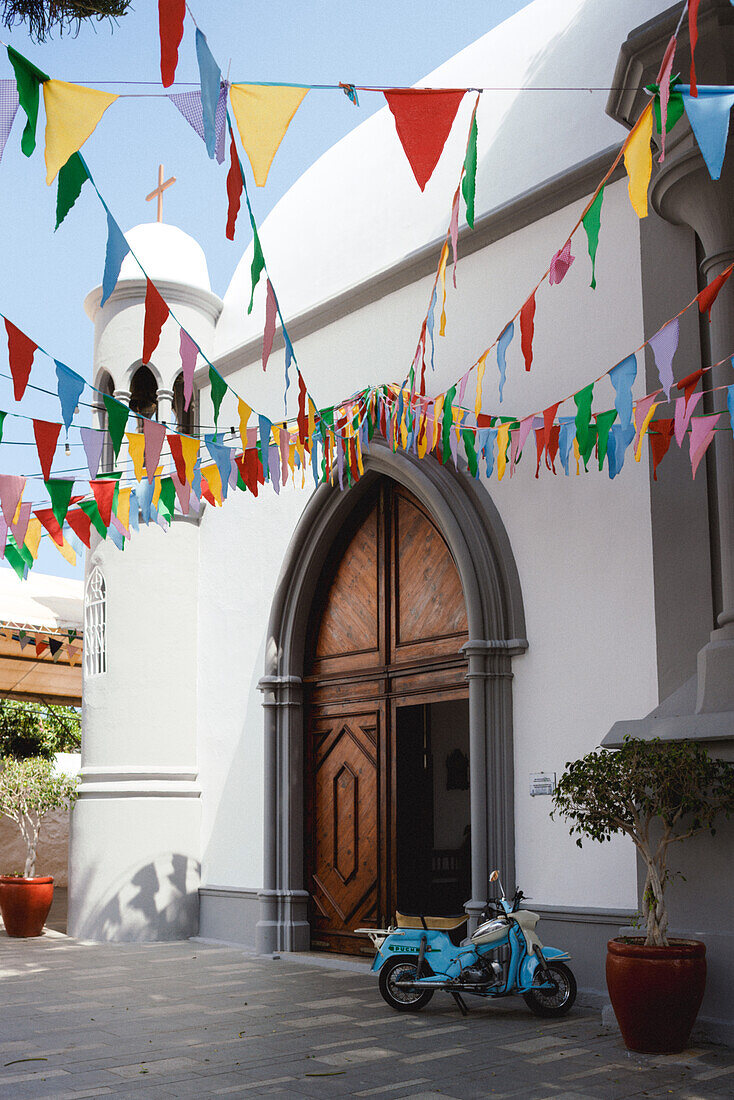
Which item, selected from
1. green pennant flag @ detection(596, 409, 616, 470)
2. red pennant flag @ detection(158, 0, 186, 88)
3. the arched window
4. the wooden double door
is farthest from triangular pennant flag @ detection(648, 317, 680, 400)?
the arched window

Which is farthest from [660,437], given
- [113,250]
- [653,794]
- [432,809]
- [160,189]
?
[160,189]

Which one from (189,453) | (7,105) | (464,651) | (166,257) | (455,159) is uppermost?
(166,257)

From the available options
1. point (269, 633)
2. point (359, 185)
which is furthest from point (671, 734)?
point (359, 185)

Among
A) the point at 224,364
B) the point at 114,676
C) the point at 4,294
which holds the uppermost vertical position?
the point at 224,364

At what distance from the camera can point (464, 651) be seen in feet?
24.7

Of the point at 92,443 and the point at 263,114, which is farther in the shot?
the point at 92,443

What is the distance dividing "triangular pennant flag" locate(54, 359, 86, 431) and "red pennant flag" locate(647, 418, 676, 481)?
3288mm

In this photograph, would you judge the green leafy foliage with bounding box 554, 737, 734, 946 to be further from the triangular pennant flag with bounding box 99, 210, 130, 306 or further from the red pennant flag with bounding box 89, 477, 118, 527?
the triangular pennant flag with bounding box 99, 210, 130, 306

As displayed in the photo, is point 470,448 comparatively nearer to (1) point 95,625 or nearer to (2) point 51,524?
(2) point 51,524

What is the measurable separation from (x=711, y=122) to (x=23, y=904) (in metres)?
9.58

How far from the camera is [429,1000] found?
6.50 metres

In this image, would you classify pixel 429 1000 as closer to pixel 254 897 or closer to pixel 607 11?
pixel 254 897

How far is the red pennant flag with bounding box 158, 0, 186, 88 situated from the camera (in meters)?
3.09

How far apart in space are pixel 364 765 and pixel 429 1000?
2.65 m
